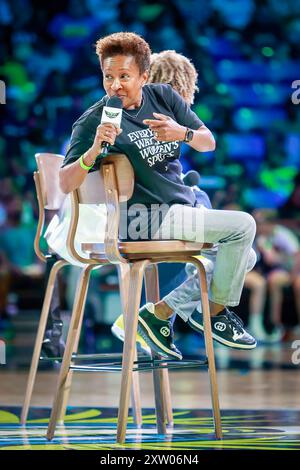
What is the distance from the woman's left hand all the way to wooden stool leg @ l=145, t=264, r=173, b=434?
0.70 m

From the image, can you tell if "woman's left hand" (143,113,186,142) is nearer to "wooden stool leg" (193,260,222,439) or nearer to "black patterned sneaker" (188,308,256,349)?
"wooden stool leg" (193,260,222,439)

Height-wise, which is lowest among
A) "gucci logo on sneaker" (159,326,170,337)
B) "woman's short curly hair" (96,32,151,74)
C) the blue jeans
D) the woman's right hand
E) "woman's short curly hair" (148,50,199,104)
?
"gucci logo on sneaker" (159,326,170,337)

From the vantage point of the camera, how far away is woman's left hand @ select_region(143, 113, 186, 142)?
123 inches

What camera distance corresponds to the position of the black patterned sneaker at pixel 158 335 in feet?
11.3

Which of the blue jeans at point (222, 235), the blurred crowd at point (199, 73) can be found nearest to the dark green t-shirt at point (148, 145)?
the blue jeans at point (222, 235)

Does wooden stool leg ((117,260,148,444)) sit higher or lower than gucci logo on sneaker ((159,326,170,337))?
lower

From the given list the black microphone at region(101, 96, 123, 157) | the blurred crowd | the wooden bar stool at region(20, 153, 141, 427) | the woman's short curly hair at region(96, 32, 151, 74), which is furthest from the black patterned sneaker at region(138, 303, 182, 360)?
the blurred crowd

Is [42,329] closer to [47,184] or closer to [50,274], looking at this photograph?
[50,274]

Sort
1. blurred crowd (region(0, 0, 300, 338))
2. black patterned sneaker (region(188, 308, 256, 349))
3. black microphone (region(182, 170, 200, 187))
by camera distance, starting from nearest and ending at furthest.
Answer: black patterned sneaker (region(188, 308, 256, 349)) < black microphone (region(182, 170, 200, 187)) < blurred crowd (region(0, 0, 300, 338))

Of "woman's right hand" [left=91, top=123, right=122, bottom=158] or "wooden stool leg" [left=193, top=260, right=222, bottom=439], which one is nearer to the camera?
"woman's right hand" [left=91, top=123, right=122, bottom=158]

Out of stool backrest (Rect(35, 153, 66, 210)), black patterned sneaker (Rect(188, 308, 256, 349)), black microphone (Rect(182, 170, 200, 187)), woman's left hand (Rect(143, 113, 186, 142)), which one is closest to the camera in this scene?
woman's left hand (Rect(143, 113, 186, 142))
